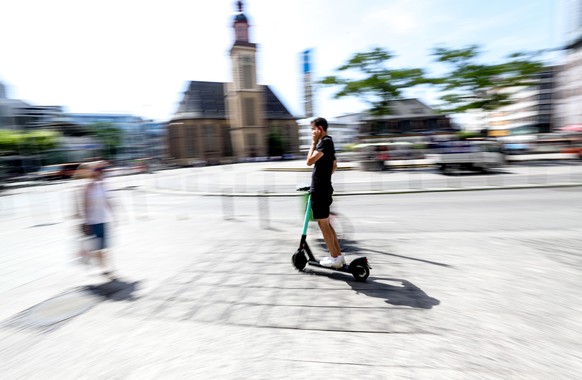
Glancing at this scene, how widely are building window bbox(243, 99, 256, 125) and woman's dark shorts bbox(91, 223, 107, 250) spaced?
66128 mm

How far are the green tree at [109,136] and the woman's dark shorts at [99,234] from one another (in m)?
87.0

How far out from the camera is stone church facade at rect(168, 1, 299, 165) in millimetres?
68875

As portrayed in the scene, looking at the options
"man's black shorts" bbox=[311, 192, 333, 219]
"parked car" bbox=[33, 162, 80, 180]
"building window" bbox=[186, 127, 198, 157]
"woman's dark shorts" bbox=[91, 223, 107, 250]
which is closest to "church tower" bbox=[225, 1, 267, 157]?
"building window" bbox=[186, 127, 198, 157]

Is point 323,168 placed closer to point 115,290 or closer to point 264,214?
point 115,290

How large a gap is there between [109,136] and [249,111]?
42.9 meters

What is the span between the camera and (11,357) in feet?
9.77

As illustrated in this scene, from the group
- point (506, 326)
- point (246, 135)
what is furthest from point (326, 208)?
point (246, 135)

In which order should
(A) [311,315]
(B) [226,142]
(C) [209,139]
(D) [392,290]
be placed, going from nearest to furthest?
(A) [311,315]
(D) [392,290]
(C) [209,139]
(B) [226,142]

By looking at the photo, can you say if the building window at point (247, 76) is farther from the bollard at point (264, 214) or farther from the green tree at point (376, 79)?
the bollard at point (264, 214)

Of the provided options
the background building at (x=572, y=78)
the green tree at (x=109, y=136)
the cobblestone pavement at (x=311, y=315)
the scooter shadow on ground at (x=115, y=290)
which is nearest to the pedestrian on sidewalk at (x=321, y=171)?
the cobblestone pavement at (x=311, y=315)

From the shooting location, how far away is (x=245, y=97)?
68.9 metres

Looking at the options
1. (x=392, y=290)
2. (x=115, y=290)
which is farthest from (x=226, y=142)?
(x=392, y=290)

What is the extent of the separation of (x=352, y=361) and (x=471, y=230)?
17.4ft

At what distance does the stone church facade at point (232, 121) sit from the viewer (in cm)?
6888
